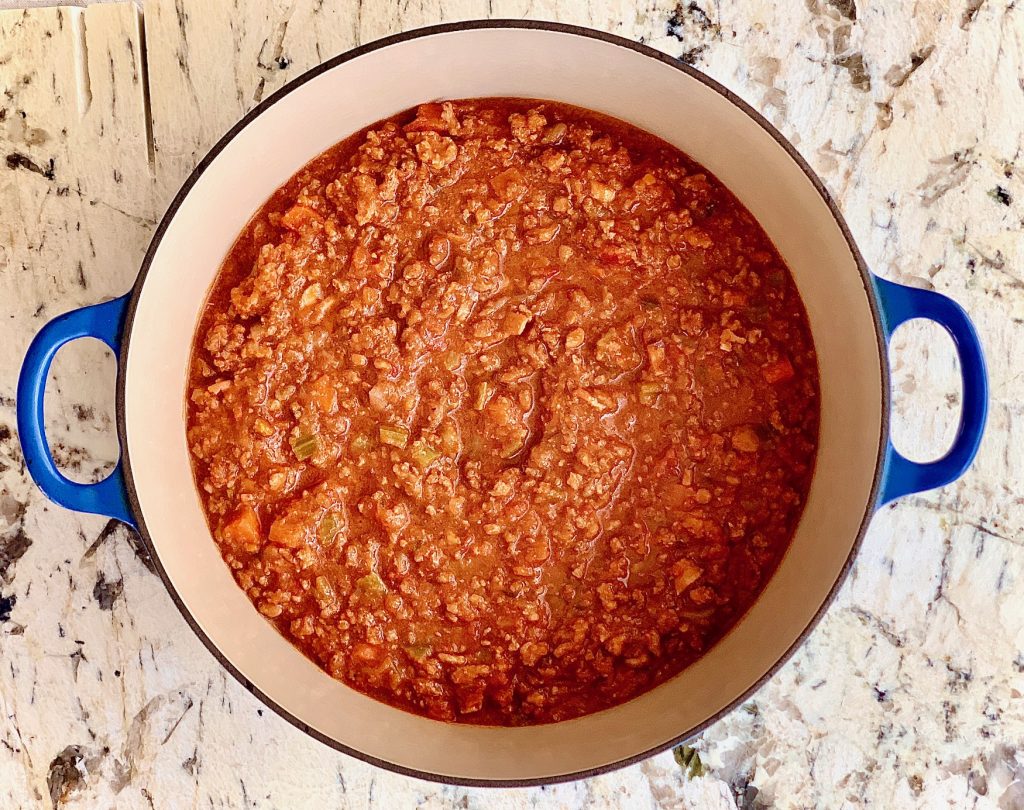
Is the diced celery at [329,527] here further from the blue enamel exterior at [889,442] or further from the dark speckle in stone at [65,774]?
the dark speckle in stone at [65,774]

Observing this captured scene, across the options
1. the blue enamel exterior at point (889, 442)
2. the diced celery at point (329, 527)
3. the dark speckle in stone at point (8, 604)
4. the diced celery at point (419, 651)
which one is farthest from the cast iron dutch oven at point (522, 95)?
the dark speckle in stone at point (8, 604)

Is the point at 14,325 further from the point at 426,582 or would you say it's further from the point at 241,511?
the point at 426,582

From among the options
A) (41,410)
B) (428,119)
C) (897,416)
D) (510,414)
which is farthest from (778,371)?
(41,410)

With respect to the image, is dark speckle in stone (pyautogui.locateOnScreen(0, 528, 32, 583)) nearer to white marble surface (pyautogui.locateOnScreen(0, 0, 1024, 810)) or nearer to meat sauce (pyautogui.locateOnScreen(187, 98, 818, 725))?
white marble surface (pyautogui.locateOnScreen(0, 0, 1024, 810))

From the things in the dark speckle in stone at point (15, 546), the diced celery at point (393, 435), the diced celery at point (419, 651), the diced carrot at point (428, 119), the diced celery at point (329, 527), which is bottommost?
the diced celery at point (419, 651)

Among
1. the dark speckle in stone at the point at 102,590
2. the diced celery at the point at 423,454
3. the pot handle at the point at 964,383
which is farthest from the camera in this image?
the dark speckle in stone at the point at 102,590

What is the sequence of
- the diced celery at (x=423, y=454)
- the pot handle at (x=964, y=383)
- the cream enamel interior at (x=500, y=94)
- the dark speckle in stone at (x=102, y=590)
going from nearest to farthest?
the pot handle at (x=964, y=383) < the cream enamel interior at (x=500, y=94) < the diced celery at (x=423, y=454) < the dark speckle in stone at (x=102, y=590)

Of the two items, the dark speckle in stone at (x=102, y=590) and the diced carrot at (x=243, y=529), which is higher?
the diced carrot at (x=243, y=529)

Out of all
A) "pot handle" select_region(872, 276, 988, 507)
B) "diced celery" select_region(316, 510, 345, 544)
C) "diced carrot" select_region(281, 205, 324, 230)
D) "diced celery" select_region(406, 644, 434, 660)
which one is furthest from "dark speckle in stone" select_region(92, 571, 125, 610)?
"pot handle" select_region(872, 276, 988, 507)
